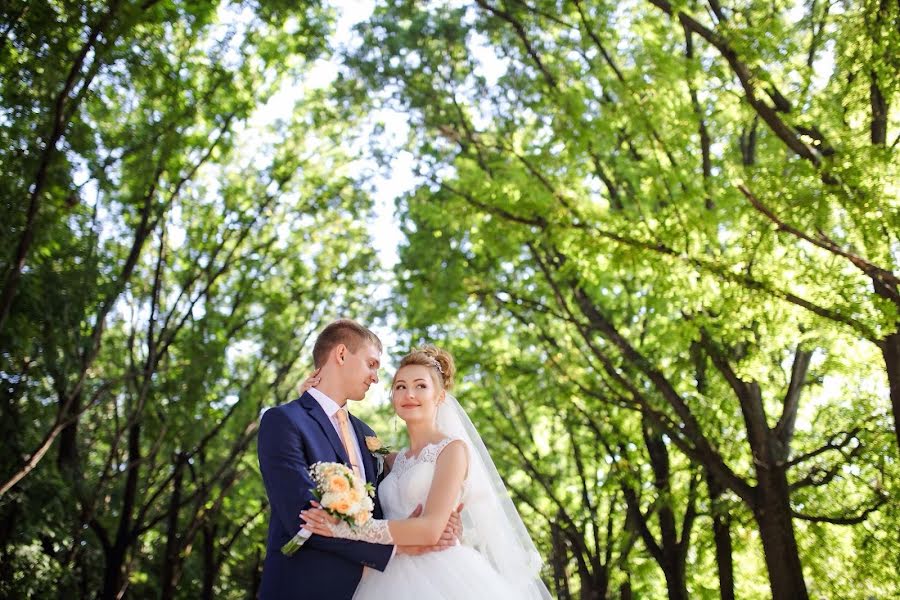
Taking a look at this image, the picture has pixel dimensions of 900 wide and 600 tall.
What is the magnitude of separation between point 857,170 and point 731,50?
5.49 ft

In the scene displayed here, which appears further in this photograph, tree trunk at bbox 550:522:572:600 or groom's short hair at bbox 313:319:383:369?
tree trunk at bbox 550:522:572:600

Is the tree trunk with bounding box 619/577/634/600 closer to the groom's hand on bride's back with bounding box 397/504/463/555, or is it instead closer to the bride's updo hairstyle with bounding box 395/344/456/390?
the bride's updo hairstyle with bounding box 395/344/456/390

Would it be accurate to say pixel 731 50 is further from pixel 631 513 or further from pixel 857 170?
pixel 631 513

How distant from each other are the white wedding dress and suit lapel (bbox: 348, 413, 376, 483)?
77 millimetres

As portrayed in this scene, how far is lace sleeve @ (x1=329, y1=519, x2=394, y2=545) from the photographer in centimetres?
383

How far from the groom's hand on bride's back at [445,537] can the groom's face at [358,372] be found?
24.4 inches

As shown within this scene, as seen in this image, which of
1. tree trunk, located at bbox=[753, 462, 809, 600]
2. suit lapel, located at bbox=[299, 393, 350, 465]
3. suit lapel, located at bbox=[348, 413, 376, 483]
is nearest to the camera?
suit lapel, located at bbox=[299, 393, 350, 465]

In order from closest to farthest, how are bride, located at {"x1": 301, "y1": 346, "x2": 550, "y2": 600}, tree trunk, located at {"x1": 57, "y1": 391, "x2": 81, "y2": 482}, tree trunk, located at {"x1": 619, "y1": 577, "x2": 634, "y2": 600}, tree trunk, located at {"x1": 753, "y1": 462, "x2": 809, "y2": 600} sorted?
1. bride, located at {"x1": 301, "y1": 346, "x2": 550, "y2": 600}
2. tree trunk, located at {"x1": 753, "y1": 462, "x2": 809, "y2": 600}
3. tree trunk, located at {"x1": 57, "y1": 391, "x2": 81, "y2": 482}
4. tree trunk, located at {"x1": 619, "y1": 577, "x2": 634, "y2": 600}

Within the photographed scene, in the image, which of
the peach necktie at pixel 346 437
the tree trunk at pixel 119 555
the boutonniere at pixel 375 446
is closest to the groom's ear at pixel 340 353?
the peach necktie at pixel 346 437

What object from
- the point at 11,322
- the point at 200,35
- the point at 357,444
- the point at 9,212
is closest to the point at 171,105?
the point at 200,35

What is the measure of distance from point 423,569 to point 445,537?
0.18 metres

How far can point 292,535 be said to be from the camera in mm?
3920

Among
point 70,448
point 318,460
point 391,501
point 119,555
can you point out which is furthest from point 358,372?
point 70,448

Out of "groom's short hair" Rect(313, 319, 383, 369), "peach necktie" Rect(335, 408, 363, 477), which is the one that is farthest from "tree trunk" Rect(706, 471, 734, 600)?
"groom's short hair" Rect(313, 319, 383, 369)
